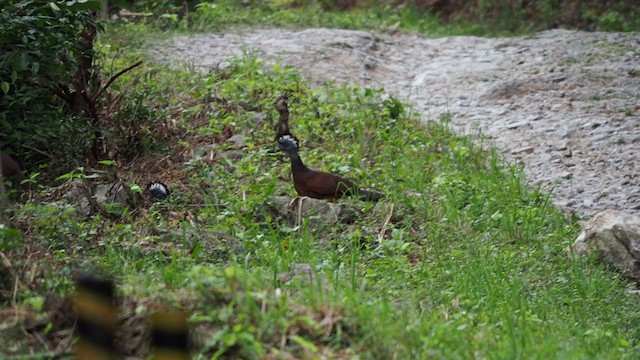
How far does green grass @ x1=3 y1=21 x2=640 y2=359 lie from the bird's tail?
6.4 inches

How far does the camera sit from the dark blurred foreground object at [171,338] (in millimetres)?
3826

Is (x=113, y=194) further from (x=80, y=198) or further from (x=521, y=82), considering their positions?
(x=521, y=82)

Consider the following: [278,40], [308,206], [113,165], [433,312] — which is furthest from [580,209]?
[278,40]

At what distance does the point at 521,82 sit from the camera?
10641 millimetres

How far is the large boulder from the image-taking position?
254 inches

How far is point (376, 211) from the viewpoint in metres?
7.14

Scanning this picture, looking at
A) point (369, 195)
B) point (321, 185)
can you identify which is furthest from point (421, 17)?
point (321, 185)

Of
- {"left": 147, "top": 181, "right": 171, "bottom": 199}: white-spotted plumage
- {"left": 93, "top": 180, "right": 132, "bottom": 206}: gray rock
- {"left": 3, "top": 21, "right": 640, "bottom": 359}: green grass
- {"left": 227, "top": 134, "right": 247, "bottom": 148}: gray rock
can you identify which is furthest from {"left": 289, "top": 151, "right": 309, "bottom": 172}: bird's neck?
{"left": 227, "top": 134, "right": 247, "bottom": 148}: gray rock

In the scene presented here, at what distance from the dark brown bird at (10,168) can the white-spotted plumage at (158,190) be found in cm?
94

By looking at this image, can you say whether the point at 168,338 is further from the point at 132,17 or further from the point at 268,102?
the point at 132,17

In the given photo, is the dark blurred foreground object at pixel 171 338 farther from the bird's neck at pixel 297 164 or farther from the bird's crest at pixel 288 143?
the bird's crest at pixel 288 143

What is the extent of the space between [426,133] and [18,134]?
363 centimetres

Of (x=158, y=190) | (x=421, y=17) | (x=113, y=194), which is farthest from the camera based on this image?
(x=421, y=17)

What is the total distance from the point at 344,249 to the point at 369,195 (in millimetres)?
928
